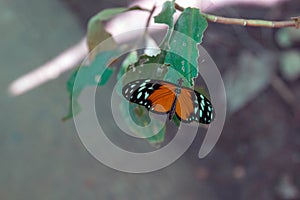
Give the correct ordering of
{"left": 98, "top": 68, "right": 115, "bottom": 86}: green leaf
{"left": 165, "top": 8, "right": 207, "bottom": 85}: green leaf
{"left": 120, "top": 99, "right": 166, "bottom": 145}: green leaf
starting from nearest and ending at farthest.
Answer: {"left": 165, "top": 8, "right": 207, "bottom": 85}: green leaf → {"left": 120, "top": 99, "right": 166, "bottom": 145}: green leaf → {"left": 98, "top": 68, "right": 115, "bottom": 86}: green leaf

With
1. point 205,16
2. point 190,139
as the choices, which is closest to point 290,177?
point 190,139

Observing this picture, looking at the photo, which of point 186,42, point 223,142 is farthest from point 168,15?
point 223,142

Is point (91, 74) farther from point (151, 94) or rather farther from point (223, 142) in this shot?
point (223, 142)

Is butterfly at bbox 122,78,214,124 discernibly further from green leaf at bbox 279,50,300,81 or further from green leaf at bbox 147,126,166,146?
green leaf at bbox 279,50,300,81

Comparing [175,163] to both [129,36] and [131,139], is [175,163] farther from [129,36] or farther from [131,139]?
[129,36]

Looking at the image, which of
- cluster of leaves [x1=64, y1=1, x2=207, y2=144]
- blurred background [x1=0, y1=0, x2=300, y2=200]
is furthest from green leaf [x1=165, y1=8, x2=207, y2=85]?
blurred background [x1=0, y1=0, x2=300, y2=200]

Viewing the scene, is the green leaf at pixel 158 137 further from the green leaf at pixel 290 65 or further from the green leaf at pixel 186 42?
the green leaf at pixel 290 65
